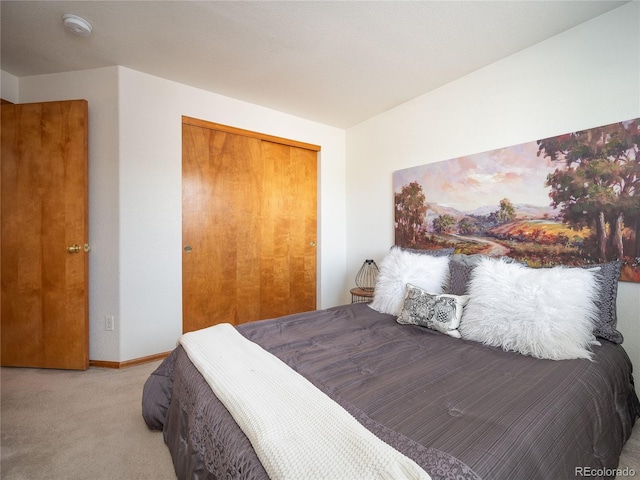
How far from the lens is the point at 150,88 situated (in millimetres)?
2504

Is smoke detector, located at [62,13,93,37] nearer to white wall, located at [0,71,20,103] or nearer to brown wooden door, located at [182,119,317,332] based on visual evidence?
brown wooden door, located at [182,119,317,332]

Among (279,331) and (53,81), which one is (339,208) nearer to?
(279,331)

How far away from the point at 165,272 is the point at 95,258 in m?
0.55

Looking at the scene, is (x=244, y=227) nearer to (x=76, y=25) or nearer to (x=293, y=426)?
(x=76, y=25)

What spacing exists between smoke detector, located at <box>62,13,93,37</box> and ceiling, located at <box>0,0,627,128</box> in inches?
1.4

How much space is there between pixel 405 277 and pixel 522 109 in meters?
1.47

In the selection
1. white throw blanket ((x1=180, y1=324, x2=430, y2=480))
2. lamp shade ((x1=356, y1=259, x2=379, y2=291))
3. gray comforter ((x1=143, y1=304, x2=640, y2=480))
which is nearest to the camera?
white throw blanket ((x1=180, y1=324, x2=430, y2=480))

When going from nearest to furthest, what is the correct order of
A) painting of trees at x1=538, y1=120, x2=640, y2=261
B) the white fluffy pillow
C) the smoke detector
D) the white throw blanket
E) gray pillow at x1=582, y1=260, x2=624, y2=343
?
the white throw blanket, gray pillow at x1=582, y1=260, x2=624, y2=343, painting of trees at x1=538, y1=120, x2=640, y2=261, the smoke detector, the white fluffy pillow

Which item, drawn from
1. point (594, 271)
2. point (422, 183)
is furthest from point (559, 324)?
point (422, 183)

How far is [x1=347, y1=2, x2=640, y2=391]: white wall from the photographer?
5.50 feet

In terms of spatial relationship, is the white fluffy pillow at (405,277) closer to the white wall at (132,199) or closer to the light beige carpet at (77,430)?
the light beige carpet at (77,430)

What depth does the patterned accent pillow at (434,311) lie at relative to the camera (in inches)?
65.8

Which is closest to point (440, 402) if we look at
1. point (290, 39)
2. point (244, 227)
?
point (290, 39)

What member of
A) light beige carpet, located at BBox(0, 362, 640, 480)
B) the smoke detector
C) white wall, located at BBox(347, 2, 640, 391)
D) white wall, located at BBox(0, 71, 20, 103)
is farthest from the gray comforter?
white wall, located at BBox(0, 71, 20, 103)
